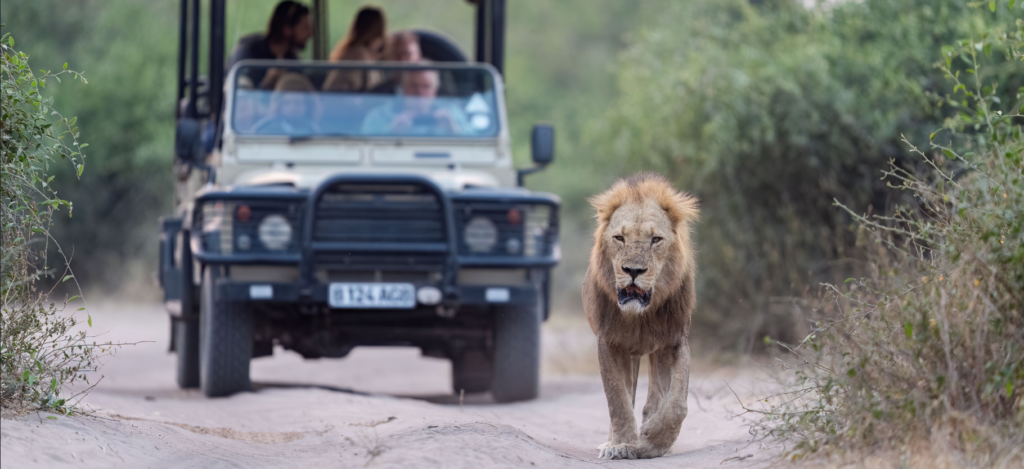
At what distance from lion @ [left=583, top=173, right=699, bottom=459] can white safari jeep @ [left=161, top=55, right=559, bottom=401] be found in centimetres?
194

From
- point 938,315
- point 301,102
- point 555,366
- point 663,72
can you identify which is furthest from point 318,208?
point 663,72

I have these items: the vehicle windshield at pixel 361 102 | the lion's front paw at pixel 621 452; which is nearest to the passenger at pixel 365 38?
the vehicle windshield at pixel 361 102

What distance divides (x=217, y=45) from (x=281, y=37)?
0.93 meters

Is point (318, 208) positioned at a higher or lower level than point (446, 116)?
lower

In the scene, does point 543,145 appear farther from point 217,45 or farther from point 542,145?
point 217,45

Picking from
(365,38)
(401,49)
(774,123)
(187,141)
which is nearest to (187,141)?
(187,141)

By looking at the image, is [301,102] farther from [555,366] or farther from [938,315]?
[938,315]

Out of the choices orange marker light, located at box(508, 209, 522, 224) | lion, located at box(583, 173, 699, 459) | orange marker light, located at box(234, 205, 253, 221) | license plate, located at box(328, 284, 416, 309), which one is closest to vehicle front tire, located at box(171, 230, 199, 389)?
orange marker light, located at box(234, 205, 253, 221)

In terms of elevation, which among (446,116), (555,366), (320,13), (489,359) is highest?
(320,13)

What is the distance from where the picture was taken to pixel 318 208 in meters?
6.70

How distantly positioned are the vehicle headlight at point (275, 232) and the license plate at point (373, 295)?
1.26 ft

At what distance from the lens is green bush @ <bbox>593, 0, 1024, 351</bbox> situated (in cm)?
986

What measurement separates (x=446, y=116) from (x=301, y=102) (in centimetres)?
96

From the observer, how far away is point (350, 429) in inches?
209
